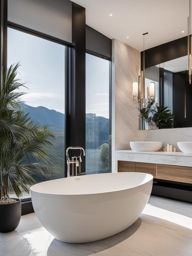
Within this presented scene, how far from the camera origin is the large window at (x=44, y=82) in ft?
11.5

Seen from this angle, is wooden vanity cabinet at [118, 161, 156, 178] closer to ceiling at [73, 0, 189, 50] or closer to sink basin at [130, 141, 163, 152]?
sink basin at [130, 141, 163, 152]

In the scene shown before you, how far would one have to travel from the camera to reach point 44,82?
3836 millimetres

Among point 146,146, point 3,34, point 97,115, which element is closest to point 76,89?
point 97,115

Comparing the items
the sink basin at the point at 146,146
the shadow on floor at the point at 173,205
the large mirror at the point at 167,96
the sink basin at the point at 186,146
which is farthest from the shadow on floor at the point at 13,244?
the large mirror at the point at 167,96

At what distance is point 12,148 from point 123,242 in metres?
1.58

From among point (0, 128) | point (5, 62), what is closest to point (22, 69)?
point (5, 62)

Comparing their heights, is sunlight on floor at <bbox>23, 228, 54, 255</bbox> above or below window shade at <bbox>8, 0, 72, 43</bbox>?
below

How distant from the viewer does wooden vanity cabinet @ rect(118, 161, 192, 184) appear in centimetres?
395

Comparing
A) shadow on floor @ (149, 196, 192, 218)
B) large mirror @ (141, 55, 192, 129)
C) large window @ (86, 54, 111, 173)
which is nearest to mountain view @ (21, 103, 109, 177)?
large window @ (86, 54, 111, 173)

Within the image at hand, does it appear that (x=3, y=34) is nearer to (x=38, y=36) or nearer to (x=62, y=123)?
(x=38, y=36)

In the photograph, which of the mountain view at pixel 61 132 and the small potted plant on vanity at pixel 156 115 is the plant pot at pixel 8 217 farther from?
Answer: the small potted plant on vanity at pixel 156 115

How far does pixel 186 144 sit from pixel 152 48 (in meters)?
2.41

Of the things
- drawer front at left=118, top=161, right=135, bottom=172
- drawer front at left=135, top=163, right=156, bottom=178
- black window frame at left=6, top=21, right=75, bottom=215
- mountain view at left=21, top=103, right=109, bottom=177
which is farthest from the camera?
drawer front at left=118, top=161, right=135, bottom=172

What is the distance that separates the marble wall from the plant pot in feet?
8.78
